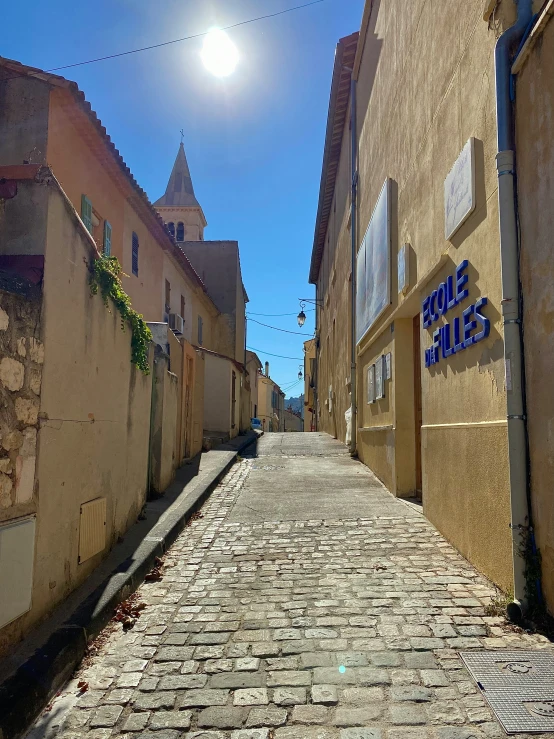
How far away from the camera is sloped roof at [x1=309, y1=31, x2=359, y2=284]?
46.8 ft

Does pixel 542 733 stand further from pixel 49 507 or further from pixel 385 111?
pixel 385 111

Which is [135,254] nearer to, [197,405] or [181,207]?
[197,405]

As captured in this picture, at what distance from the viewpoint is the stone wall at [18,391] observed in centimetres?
300

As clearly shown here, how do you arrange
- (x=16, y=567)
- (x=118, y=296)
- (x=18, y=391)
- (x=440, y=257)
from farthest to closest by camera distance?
1. (x=440, y=257)
2. (x=118, y=296)
3. (x=18, y=391)
4. (x=16, y=567)

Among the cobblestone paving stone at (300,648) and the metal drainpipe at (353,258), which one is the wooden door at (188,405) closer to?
the metal drainpipe at (353,258)

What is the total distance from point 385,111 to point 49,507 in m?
8.78

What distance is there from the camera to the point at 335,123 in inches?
661

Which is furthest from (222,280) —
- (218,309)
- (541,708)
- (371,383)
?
(541,708)

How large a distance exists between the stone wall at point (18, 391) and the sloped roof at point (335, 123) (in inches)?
532

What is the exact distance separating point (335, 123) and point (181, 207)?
906 inches

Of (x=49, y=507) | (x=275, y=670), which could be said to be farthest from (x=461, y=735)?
(x=49, y=507)

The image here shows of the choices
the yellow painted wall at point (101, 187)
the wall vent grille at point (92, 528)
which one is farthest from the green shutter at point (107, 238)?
the wall vent grille at point (92, 528)

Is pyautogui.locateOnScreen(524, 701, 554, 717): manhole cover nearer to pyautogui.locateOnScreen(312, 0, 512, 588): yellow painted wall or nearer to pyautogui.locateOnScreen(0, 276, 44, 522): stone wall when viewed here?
pyautogui.locateOnScreen(312, 0, 512, 588): yellow painted wall

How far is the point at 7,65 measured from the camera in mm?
9422
